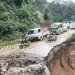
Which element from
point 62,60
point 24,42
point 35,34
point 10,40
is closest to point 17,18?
point 35,34

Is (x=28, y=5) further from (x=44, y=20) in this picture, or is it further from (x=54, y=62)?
(x=54, y=62)

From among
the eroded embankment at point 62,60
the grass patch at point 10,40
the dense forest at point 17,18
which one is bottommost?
the grass patch at point 10,40

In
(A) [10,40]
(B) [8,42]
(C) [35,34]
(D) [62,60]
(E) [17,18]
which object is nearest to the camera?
(D) [62,60]

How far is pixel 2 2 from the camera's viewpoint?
34844 millimetres

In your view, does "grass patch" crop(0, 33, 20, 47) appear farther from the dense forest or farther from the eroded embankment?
the eroded embankment

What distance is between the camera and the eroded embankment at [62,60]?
19.4ft

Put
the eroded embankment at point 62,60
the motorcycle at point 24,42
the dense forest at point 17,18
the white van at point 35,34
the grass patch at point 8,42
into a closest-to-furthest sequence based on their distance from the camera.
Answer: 1. the eroded embankment at point 62,60
2. the motorcycle at point 24,42
3. the grass patch at point 8,42
4. the white van at point 35,34
5. the dense forest at point 17,18

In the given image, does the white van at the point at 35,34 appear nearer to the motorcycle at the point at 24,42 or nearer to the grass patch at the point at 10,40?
the motorcycle at the point at 24,42

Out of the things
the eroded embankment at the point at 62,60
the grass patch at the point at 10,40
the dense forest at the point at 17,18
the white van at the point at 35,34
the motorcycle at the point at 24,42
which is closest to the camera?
the eroded embankment at the point at 62,60

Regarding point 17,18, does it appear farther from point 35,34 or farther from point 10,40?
point 10,40

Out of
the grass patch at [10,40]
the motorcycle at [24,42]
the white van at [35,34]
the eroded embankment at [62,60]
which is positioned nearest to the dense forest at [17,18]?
the grass patch at [10,40]

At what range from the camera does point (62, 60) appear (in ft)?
19.5

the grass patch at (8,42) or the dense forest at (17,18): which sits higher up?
the dense forest at (17,18)

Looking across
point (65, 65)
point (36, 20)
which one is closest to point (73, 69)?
point (65, 65)
